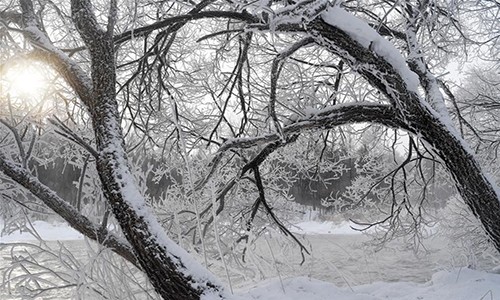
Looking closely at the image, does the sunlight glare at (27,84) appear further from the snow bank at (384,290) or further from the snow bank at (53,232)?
the snow bank at (53,232)

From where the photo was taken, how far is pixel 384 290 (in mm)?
4102

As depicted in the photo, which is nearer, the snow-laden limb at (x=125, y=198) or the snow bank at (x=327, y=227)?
the snow-laden limb at (x=125, y=198)

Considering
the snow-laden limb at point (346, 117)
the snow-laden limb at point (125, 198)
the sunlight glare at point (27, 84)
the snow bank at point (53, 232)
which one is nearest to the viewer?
the snow-laden limb at point (125, 198)

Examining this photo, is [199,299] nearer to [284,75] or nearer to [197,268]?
[197,268]

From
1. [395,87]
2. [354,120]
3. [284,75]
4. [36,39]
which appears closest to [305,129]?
[354,120]

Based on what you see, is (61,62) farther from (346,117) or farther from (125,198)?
(346,117)

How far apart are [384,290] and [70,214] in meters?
2.71

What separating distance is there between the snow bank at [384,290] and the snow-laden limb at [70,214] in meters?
0.86

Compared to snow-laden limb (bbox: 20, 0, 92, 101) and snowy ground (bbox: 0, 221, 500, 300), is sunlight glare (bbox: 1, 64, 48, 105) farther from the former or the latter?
snowy ground (bbox: 0, 221, 500, 300)

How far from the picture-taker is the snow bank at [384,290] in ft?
9.51

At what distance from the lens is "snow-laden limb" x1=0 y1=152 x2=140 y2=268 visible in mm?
3090

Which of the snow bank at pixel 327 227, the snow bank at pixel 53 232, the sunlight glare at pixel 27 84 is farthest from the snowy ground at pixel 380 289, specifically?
the snow bank at pixel 53 232

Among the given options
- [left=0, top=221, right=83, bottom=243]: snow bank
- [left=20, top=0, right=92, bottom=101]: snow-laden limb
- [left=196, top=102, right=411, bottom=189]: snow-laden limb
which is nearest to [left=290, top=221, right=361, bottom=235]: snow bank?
[left=0, top=221, right=83, bottom=243]: snow bank

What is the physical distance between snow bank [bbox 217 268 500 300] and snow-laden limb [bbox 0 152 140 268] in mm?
865
